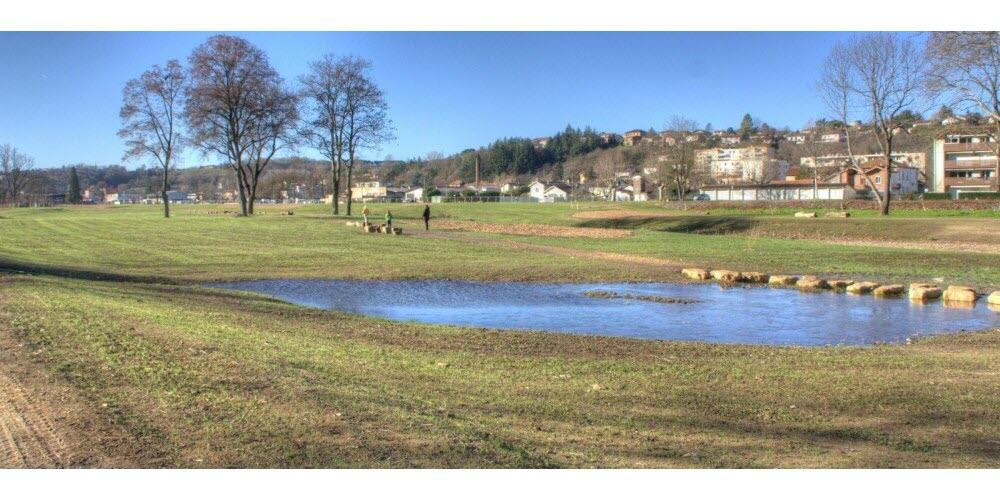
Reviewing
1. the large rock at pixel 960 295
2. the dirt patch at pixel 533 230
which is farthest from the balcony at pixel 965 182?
the large rock at pixel 960 295

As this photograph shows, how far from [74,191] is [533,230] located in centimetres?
6201

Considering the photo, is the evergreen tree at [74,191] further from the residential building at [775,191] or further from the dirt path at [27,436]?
the residential building at [775,191]

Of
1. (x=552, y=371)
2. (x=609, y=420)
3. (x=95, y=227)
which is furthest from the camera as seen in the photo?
(x=95, y=227)

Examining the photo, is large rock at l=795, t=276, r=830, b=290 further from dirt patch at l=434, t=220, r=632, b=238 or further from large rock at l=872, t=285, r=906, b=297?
dirt patch at l=434, t=220, r=632, b=238

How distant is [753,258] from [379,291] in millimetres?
14841

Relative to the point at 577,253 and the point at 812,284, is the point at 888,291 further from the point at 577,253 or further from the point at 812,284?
the point at 577,253

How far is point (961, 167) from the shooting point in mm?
94688

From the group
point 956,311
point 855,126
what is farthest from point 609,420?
point 855,126

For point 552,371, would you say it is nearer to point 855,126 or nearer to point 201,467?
point 201,467

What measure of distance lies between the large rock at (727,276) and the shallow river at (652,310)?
1338mm

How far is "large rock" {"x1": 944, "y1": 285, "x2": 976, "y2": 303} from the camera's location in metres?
17.2

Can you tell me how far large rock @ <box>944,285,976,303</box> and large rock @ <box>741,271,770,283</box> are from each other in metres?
5.17

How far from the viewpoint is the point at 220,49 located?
6112 cm

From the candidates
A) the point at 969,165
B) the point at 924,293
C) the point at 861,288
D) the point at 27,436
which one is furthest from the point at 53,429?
the point at 969,165
